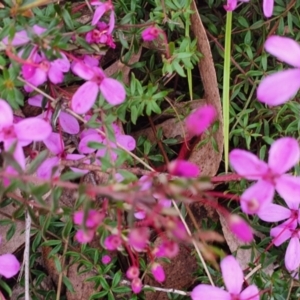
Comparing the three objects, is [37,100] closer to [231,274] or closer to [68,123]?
[68,123]

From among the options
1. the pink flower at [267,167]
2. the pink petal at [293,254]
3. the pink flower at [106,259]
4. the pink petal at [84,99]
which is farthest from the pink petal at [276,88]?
the pink flower at [106,259]

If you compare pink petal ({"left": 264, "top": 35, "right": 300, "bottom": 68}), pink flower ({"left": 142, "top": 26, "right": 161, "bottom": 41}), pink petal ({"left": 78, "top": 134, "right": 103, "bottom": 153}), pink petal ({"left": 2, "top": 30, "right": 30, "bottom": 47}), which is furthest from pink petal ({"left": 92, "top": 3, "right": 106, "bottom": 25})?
pink petal ({"left": 264, "top": 35, "right": 300, "bottom": 68})

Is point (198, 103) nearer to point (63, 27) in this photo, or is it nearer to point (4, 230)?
point (63, 27)

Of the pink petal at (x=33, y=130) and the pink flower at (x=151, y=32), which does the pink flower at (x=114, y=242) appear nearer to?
the pink petal at (x=33, y=130)

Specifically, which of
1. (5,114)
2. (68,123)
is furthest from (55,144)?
(5,114)

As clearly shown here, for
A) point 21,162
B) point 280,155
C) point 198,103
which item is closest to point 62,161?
point 21,162
